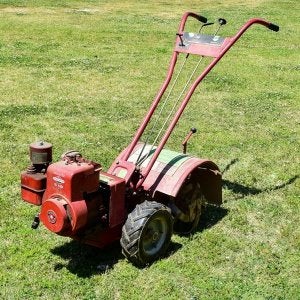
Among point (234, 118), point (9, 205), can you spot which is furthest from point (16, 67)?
point (9, 205)

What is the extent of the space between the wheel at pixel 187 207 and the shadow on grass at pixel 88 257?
31cm

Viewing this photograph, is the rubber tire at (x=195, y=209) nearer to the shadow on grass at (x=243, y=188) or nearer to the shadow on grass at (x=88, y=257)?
the shadow on grass at (x=88, y=257)

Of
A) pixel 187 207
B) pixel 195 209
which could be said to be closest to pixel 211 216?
pixel 195 209

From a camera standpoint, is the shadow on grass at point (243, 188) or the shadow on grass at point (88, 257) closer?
the shadow on grass at point (88, 257)

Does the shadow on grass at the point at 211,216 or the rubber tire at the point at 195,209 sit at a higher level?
the rubber tire at the point at 195,209

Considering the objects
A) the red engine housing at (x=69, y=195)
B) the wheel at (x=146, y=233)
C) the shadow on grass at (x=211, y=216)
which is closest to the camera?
the red engine housing at (x=69, y=195)

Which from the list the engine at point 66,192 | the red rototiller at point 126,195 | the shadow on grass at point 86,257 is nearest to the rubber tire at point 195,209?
the red rototiller at point 126,195

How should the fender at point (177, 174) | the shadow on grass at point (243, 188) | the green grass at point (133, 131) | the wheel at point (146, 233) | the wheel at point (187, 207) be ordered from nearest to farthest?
the wheel at point (146, 233) → the green grass at point (133, 131) → the fender at point (177, 174) → the wheel at point (187, 207) → the shadow on grass at point (243, 188)

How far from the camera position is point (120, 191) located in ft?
19.7

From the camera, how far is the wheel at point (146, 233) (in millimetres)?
5836

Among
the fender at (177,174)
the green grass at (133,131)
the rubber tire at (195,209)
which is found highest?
the fender at (177,174)

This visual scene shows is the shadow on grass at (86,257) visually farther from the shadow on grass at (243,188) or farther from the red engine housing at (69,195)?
the shadow on grass at (243,188)

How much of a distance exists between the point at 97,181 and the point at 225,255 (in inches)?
76.7

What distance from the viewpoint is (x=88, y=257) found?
21.0 feet
